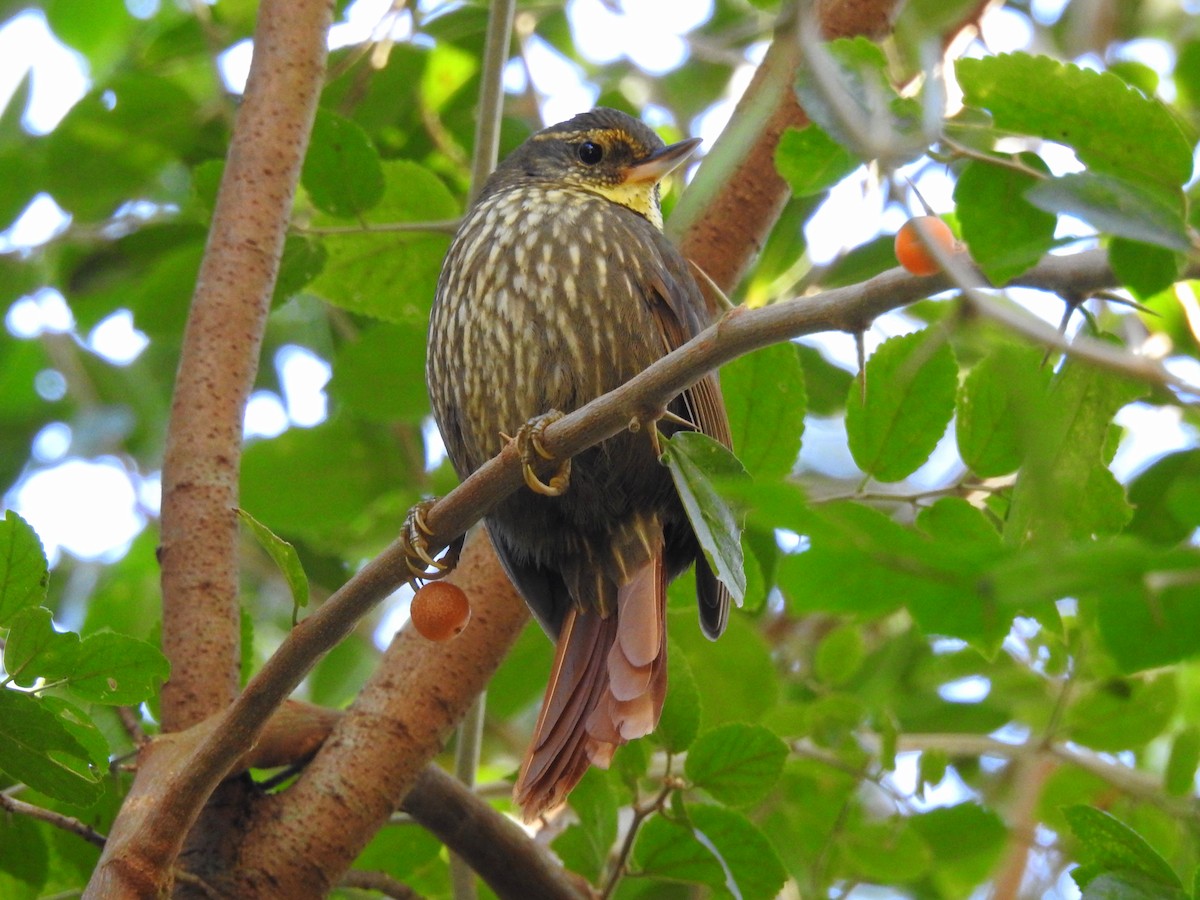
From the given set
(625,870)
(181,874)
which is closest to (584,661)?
(625,870)

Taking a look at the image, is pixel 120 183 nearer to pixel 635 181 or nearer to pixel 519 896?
pixel 635 181

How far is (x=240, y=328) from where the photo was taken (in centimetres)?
250

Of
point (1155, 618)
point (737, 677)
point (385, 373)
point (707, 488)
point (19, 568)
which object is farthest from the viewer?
point (385, 373)

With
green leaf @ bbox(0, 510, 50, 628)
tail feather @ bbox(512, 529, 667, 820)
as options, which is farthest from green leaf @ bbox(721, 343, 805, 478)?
green leaf @ bbox(0, 510, 50, 628)

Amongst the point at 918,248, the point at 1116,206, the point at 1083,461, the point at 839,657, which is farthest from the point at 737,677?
the point at 1116,206

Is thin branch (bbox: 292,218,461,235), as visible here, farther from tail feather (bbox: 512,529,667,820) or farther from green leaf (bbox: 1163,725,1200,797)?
green leaf (bbox: 1163,725,1200,797)

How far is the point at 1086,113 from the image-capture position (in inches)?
59.9

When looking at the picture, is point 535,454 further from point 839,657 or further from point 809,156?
point 839,657

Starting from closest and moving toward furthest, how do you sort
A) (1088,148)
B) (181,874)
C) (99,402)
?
(1088,148) < (181,874) < (99,402)

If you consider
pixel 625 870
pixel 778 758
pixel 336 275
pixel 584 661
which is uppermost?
pixel 336 275

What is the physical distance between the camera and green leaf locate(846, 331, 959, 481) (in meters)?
2.27

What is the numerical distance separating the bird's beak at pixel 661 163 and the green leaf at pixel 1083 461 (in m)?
1.59

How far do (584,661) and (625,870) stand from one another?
0.38 meters

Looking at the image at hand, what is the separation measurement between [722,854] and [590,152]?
171 centimetres
